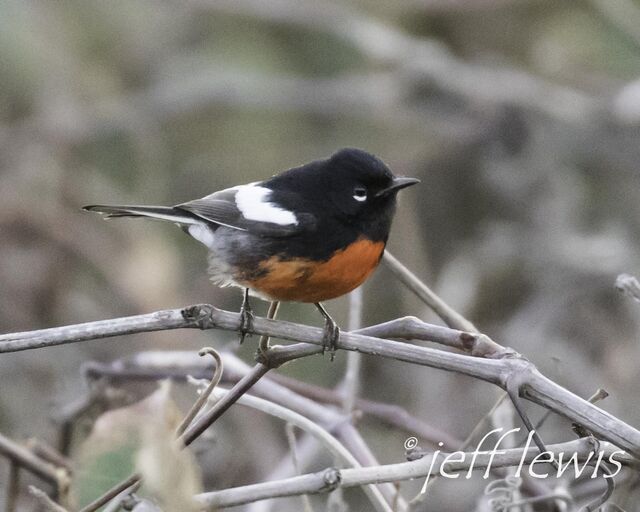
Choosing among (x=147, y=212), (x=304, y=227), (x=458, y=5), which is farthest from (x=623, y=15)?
(x=147, y=212)

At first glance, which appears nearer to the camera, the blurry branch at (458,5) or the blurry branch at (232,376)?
the blurry branch at (232,376)

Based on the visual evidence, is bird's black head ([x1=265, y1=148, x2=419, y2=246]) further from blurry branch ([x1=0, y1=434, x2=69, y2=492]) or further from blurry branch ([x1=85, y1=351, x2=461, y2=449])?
blurry branch ([x1=0, y1=434, x2=69, y2=492])

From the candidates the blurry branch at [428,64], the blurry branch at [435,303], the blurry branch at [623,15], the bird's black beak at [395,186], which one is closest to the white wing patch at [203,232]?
the bird's black beak at [395,186]

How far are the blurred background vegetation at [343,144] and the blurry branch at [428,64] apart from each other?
0.05ft

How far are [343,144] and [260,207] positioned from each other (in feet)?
10.4

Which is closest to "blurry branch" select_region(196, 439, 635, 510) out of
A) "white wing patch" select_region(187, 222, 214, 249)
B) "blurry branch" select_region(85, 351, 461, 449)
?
"blurry branch" select_region(85, 351, 461, 449)

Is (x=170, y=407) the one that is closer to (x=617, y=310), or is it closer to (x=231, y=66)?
(x=617, y=310)

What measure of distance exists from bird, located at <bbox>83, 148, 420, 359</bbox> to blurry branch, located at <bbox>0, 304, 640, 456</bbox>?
0.47 meters

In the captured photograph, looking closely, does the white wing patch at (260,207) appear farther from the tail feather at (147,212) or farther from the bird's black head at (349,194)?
the tail feather at (147,212)

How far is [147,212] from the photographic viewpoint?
3.51 m

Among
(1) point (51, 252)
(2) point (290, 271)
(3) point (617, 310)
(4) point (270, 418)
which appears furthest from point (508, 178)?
(2) point (290, 271)

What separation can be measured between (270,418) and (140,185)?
5.24ft

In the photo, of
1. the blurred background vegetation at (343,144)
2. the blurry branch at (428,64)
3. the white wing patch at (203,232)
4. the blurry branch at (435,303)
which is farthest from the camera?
the blurry branch at (428,64)

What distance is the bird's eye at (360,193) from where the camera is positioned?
340 cm
